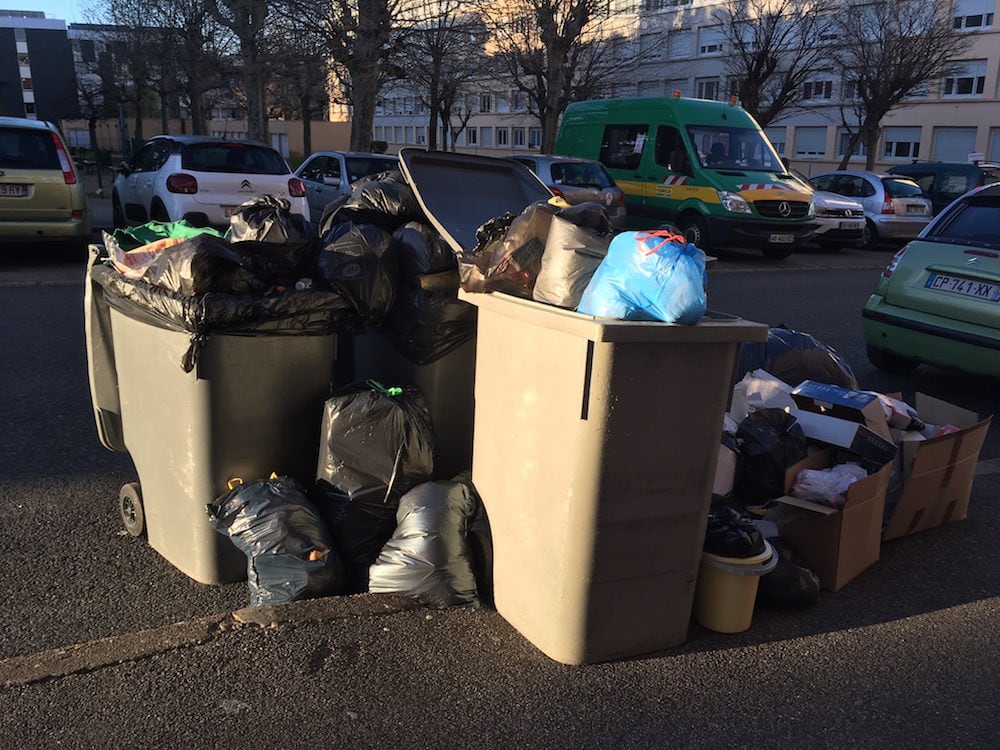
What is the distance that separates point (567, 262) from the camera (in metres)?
2.80

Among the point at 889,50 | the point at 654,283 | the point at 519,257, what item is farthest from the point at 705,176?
the point at 889,50

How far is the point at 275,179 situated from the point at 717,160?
23.8 feet

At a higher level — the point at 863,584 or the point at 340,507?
the point at 340,507

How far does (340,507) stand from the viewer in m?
3.26

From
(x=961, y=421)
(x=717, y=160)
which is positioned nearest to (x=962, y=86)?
(x=717, y=160)

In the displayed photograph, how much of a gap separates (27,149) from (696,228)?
976 centimetres

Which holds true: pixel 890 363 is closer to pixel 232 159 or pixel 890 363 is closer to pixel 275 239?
pixel 275 239

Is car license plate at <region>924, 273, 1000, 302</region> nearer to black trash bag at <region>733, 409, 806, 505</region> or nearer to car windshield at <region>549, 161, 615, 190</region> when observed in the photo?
black trash bag at <region>733, 409, 806, 505</region>

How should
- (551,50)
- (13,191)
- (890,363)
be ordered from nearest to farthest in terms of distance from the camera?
(890,363), (13,191), (551,50)

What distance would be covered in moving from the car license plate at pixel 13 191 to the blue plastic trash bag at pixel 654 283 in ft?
32.2

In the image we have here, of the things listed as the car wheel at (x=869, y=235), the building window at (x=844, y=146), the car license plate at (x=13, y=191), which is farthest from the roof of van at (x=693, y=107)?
the building window at (x=844, y=146)

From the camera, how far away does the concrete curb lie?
2.71 meters

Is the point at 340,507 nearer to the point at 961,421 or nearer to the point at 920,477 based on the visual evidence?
the point at 920,477

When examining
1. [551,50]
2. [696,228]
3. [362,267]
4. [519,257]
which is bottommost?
[696,228]
